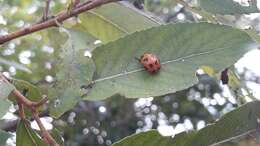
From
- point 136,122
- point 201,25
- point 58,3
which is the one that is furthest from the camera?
point 136,122

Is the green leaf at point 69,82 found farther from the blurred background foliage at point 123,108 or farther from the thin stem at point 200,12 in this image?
the blurred background foliage at point 123,108

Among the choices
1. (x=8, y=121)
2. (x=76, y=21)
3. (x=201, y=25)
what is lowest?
(x=8, y=121)

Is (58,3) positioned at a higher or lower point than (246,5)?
lower

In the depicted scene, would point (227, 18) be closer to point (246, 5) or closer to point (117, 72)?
point (246, 5)

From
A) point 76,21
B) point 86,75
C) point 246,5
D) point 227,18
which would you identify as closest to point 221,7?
point 246,5

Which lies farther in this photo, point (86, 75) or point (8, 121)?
point (8, 121)

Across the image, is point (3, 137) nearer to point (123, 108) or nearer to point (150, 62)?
point (150, 62)

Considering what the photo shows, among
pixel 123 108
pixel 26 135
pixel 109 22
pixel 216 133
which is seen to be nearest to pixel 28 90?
pixel 26 135

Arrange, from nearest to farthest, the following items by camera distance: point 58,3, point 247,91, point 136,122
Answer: point 247,91, point 58,3, point 136,122
